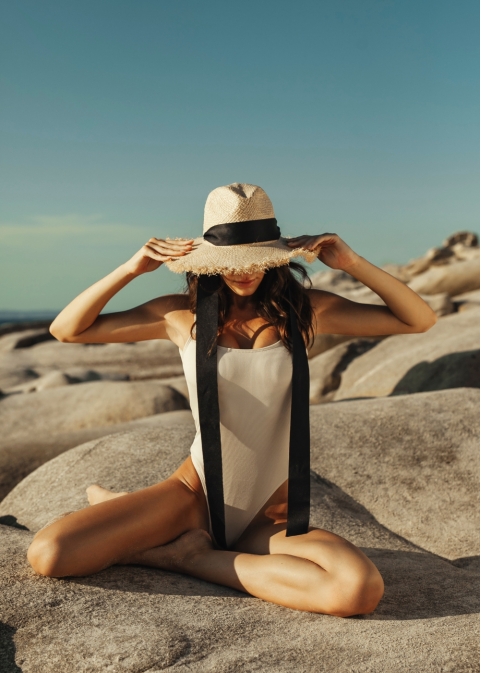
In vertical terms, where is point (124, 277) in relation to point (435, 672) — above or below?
above

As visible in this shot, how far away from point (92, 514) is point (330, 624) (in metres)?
1.22

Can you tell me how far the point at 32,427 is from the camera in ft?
31.7

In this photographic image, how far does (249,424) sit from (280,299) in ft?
2.14

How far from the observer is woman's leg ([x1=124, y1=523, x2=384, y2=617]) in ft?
10.6

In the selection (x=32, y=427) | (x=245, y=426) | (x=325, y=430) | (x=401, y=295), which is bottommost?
(x=32, y=427)

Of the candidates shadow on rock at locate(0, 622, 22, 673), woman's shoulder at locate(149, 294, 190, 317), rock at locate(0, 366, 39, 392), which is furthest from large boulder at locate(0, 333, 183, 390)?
shadow on rock at locate(0, 622, 22, 673)

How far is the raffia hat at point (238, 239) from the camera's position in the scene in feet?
11.3

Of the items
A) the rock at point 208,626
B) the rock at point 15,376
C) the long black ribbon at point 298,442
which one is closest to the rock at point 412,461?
the rock at point 208,626

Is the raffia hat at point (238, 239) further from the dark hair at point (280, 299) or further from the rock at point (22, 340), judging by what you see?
the rock at point (22, 340)

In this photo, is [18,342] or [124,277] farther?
[18,342]

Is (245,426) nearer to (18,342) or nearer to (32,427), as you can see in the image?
(32,427)

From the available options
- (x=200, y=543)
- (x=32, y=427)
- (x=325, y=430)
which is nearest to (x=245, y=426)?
(x=200, y=543)

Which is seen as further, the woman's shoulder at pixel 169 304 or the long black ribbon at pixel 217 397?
the woman's shoulder at pixel 169 304

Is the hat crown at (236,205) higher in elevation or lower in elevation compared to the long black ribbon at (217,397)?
→ higher
